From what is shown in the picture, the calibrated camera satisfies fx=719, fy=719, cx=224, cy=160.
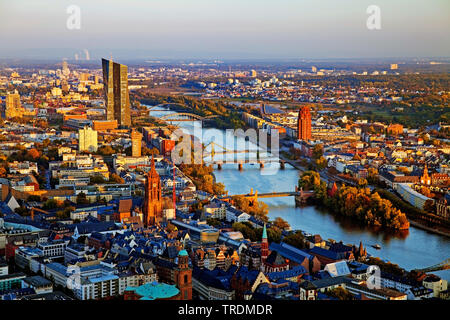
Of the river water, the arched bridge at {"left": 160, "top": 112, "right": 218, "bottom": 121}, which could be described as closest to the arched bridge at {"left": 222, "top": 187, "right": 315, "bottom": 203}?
the river water

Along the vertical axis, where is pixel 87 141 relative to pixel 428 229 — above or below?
above

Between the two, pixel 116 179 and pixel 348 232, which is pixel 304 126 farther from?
pixel 348 232

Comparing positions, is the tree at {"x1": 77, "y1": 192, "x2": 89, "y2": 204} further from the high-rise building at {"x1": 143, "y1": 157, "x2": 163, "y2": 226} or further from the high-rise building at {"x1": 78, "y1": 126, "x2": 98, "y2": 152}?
the high-rise building at {"x1": 78, "y1": 126, "x2": 98, "y2": 152}

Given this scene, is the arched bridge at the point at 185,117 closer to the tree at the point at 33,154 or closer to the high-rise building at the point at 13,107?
the high-rise building at the point at 13,107

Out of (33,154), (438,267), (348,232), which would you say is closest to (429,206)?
(348,232)
